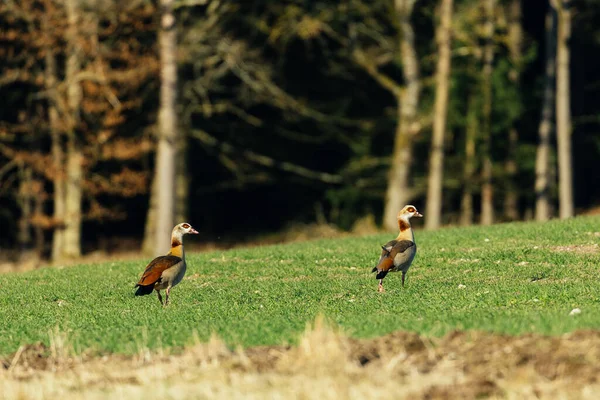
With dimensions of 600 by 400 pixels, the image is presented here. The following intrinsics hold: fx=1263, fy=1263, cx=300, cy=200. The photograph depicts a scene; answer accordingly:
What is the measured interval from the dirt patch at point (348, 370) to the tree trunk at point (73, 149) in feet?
85.6

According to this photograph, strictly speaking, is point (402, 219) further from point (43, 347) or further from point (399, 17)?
point (399, 17)

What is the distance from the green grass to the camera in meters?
15.1

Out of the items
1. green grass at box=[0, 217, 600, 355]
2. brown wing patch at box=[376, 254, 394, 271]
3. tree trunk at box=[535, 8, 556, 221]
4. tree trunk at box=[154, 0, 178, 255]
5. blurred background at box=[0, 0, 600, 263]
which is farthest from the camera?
tree trunk at box=[535, 8, 556, 221]

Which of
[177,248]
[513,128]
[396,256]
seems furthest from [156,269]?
[513,128]

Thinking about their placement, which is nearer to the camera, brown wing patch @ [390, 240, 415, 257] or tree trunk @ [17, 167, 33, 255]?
brown wing patch @ [390, 240, 415, 257]

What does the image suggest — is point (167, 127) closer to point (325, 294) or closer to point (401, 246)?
point (325, 294)

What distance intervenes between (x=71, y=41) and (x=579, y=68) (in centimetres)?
2370

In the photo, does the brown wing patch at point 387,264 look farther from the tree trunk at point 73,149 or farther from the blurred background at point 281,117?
the tree trunk at point 73,149

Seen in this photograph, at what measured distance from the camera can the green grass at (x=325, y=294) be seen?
15109mm

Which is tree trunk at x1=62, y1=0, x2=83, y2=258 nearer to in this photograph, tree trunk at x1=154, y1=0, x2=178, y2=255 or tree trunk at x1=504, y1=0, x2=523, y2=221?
tree trunk at x1=154, y1=0, x2=178, y2=255

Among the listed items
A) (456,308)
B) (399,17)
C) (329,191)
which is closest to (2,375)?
(456,308)

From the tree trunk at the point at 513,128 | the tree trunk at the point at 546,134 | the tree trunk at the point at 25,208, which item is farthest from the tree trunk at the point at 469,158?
the tree trunk at the point at 25,208

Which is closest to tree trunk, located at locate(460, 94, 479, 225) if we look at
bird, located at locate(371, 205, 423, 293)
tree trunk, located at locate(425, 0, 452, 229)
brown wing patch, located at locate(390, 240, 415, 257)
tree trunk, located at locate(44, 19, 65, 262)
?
tree trunk, located at locate(425, 0, 452, 229)

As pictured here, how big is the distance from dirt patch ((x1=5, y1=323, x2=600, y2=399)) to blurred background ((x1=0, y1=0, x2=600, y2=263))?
21.0m
